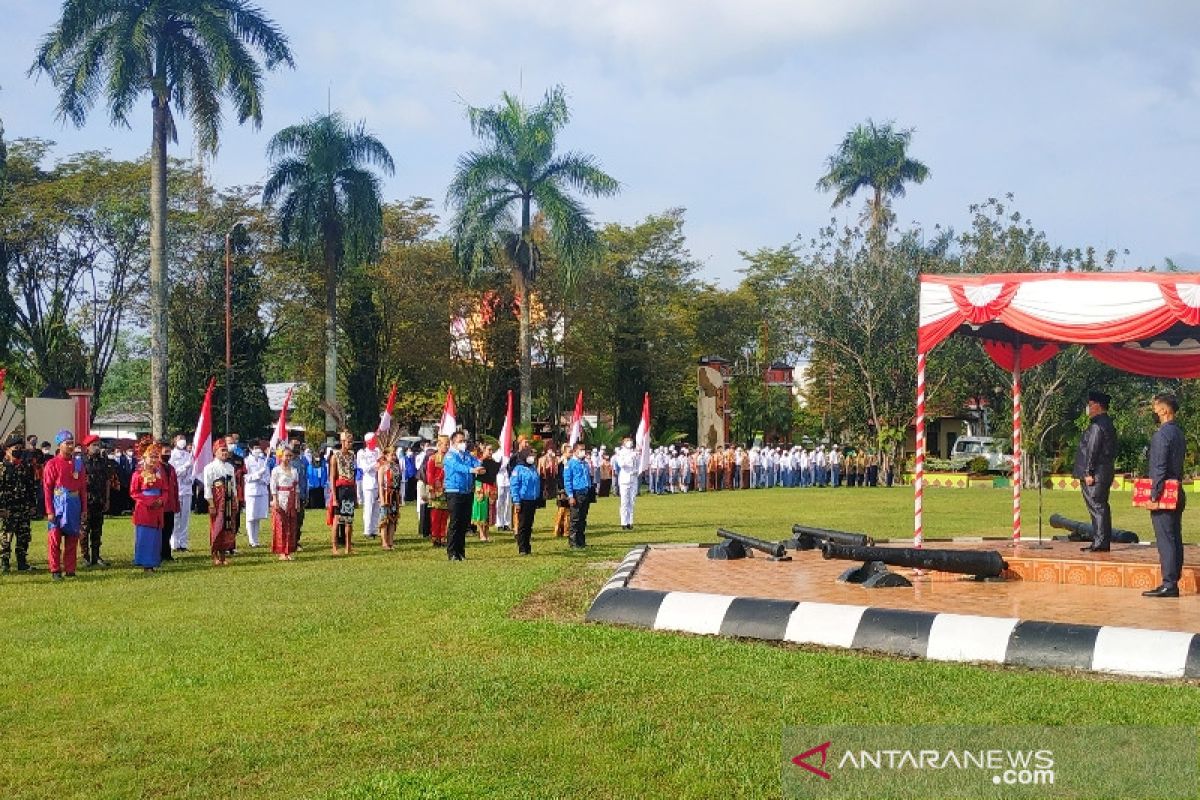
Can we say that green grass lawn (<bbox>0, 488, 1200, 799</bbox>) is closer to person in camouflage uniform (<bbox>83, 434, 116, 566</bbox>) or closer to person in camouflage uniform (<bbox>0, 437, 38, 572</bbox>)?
person in camouflage uniform (<bbox>0, 437, 38, 572</bbox>)

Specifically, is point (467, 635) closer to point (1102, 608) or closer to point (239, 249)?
point (1102, 608)

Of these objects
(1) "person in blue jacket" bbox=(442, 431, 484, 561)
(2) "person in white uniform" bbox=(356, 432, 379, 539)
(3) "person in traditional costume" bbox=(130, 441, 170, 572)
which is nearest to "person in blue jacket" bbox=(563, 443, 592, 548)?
(1) "person in blue jacket" bbox=(442, 431, 484, 561)

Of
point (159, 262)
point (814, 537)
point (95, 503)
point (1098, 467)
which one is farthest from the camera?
point (159, 262)

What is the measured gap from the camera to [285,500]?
650 inches

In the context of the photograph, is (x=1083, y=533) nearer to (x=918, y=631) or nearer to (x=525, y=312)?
(x=918, y=631)

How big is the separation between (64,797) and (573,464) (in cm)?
1306

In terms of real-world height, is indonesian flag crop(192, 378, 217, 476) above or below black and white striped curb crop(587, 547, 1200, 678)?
above

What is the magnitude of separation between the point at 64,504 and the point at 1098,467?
11705 mm

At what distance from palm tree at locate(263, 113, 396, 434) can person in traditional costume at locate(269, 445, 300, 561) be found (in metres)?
24.2

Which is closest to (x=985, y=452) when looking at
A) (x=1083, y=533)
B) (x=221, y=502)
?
(x=1083, y=533)

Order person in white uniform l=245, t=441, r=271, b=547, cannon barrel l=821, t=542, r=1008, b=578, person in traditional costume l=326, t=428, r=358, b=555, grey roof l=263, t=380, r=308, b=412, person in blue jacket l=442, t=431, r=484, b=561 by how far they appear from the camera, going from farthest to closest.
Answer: grey roof l=263, t=380, r=308, b=412 < person in white uniform l=245, t=441, r=271, b=547 < person in traditional costume l=326, t=428, r=358, b=555 < person in blue jacket l=442, t=431, r=484, b=561 < cannon barrel l=821, t=542, r=1008, b=578

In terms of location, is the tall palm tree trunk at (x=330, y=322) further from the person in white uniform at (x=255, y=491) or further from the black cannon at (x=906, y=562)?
the black cannon at (x=906, y=562)

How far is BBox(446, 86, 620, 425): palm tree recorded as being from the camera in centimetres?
4078

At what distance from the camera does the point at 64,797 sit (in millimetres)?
5395
